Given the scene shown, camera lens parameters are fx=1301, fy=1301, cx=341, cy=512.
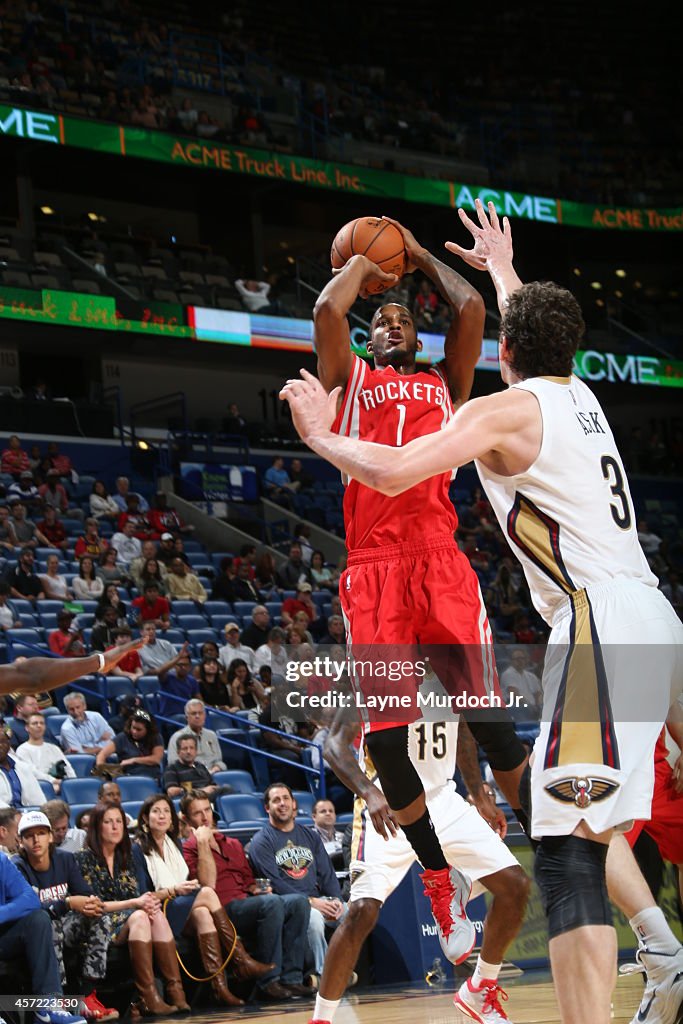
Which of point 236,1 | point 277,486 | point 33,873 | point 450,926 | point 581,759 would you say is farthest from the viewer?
point 236,1

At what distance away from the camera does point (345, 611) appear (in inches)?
208

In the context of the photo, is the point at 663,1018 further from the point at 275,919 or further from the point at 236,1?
the point at 236,1

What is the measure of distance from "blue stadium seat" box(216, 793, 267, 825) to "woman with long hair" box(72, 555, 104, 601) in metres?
4.35

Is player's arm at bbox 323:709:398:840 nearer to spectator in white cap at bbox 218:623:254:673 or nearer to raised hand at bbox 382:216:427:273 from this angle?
raised hand at bbox 382:216:427:273

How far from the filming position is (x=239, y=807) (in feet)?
35.7

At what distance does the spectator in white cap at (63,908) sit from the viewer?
26.3 feet

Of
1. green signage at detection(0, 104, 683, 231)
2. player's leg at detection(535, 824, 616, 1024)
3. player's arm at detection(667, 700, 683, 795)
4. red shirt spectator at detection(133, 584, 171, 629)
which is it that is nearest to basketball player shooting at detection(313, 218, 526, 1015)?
A: player's arm at detection(667, 700, 683, 795)

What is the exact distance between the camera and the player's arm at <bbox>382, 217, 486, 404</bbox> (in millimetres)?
5574

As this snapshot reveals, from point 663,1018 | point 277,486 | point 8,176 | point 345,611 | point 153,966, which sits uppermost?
point 8,176

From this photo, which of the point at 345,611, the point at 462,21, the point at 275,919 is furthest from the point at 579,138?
the point at 345,611

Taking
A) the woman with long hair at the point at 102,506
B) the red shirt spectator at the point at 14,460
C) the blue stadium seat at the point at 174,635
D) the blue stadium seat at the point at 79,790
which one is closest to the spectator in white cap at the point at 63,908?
the blue stadium seat at the point at 79,790

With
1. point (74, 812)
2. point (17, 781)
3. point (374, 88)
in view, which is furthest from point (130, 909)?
point (374, 88)

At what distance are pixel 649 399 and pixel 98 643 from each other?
769 inches

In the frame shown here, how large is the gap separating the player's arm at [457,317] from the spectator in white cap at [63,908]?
13.7 ft
